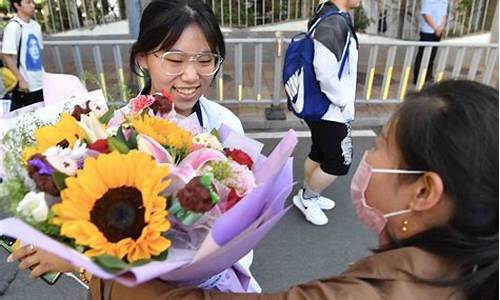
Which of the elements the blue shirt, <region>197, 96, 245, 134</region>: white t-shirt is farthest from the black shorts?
the blue shirt

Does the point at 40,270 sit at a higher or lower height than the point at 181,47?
lower

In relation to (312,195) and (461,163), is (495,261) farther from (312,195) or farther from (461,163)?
(312,195)

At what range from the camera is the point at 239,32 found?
9.83 metres

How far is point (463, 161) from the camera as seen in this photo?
935 mm

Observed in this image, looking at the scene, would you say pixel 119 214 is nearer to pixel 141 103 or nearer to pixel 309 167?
pixel 141 103

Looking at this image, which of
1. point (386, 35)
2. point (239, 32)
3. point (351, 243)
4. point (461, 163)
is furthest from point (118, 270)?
point (386, 35)

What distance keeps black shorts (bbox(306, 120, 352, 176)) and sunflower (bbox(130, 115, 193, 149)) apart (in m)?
2.13

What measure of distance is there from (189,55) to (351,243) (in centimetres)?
220

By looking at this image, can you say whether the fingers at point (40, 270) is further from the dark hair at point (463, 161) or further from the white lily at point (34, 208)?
the dark hair at point (463, 161)

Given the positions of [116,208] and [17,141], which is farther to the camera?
[17,141]

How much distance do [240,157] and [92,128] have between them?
0.40 meters

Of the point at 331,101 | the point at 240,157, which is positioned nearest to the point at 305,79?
the point at 331,101

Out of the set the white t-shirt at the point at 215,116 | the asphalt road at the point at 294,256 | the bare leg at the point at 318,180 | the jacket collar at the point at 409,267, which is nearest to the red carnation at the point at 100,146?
the jacket collar at the point at 409,267

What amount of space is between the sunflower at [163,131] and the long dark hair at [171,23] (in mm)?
648
